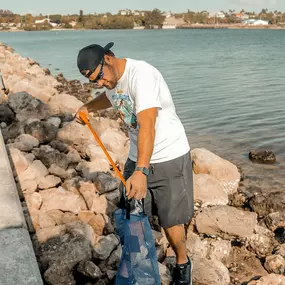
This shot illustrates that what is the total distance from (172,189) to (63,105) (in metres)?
7.56

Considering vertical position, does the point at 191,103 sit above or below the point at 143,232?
below

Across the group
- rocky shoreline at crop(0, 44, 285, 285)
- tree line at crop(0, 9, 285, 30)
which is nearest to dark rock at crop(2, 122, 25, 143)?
rocky shoreline at crop(0, 44, 285, 285)

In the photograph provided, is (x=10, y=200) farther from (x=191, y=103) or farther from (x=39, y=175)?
(x=191, y=103)

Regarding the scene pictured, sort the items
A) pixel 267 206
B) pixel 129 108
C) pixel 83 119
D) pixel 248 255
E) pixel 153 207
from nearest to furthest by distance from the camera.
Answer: pixel 129 108
pixel 153 207
pixel 83 119
pixel 248 255
pixel 267 206

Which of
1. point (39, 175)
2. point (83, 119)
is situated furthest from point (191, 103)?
point (83, 119)

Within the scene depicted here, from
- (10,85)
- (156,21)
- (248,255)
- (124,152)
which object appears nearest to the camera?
(248,255)

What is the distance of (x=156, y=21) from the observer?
15800 centimetres

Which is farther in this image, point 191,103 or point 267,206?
point 191,103

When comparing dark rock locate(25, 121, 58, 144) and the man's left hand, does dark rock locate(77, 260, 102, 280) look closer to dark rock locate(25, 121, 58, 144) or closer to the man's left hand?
the man's left hand

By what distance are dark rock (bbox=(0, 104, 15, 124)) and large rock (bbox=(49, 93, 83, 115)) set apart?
3.99ft

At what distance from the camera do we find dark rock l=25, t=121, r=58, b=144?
7.67m

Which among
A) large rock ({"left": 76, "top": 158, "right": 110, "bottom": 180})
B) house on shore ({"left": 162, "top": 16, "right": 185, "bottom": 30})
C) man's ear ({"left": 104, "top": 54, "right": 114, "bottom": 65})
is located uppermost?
man's ear ({"left": 104, "top": 54, "right": 114, "bottom": 65})

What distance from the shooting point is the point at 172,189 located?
3.41m

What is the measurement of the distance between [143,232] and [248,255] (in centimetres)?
244
